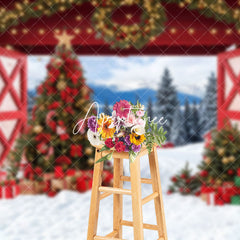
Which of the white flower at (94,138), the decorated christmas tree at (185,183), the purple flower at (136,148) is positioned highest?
the white flower at (94,138)

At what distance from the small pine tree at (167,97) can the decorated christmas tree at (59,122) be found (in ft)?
5.77

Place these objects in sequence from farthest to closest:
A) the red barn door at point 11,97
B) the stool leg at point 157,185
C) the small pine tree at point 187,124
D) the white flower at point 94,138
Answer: the small pine tree at point 187,124, the red barn door at point 11,97, the stool leg at point 157,185, the white flower at point 94,138

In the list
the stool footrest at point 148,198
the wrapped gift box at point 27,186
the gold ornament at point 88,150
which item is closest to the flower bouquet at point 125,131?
the stool footrest at point 148,198

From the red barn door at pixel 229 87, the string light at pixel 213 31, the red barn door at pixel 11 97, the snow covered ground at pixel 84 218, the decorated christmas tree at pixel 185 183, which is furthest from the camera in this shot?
the red barn door at pixel 11 97

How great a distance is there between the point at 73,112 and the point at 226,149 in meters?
1.34

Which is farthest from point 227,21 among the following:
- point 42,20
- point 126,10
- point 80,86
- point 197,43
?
point 42,20

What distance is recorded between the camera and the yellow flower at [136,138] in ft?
5.89

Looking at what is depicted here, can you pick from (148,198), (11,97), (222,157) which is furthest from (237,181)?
(11,97)

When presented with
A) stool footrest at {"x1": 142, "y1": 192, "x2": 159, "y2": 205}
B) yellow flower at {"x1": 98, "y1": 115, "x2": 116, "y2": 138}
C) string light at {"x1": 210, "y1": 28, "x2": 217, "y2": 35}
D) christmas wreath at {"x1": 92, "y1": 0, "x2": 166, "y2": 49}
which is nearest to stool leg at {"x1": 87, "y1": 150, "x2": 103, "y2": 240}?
yellow flower at {"x1": 98, "y1": 115, "x2": 116, "y2": 138}

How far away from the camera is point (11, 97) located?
4352 mm

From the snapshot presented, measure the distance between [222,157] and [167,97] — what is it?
1828mm

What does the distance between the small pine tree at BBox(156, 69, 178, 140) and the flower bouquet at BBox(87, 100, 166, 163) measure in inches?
122

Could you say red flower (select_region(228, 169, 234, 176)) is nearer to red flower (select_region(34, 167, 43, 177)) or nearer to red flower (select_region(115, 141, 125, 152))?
red flower (select_region(34, 167, 43, 177))

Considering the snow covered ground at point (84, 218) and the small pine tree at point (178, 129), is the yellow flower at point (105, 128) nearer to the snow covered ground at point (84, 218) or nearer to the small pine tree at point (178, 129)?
the snow covered ground at point (84, 218)
